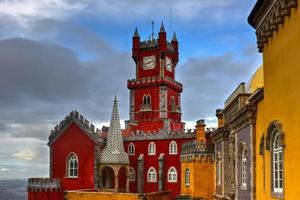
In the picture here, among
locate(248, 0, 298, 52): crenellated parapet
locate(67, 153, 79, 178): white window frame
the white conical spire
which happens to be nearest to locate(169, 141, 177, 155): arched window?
the white conical spire

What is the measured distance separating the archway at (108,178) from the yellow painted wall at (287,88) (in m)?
32.1

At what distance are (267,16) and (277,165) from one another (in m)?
3.84

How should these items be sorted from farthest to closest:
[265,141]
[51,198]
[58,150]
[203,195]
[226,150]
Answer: [58,150], [51,198], [203,195], [226,150], [265,141]

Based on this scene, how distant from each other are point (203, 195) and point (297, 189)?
20.6 metres

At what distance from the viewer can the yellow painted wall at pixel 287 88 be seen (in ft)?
34.0

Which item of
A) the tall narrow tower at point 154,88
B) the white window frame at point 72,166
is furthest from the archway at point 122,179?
the tall narrow tower at point 154,88

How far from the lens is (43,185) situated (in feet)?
139

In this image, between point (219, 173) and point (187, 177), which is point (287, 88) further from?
point (187, 177)

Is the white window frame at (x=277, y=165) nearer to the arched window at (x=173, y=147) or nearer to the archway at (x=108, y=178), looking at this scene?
the archway at (x=108, y=178)

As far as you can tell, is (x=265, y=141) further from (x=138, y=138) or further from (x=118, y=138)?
(x=138, y=138)

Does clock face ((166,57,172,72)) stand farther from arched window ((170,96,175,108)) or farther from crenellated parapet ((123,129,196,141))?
crenellated parapet ((123,129,196,141))

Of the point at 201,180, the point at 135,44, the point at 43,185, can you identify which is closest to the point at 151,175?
the point at 43,185

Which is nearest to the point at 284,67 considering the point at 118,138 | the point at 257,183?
the point at 257,183

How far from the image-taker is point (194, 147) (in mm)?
32125
